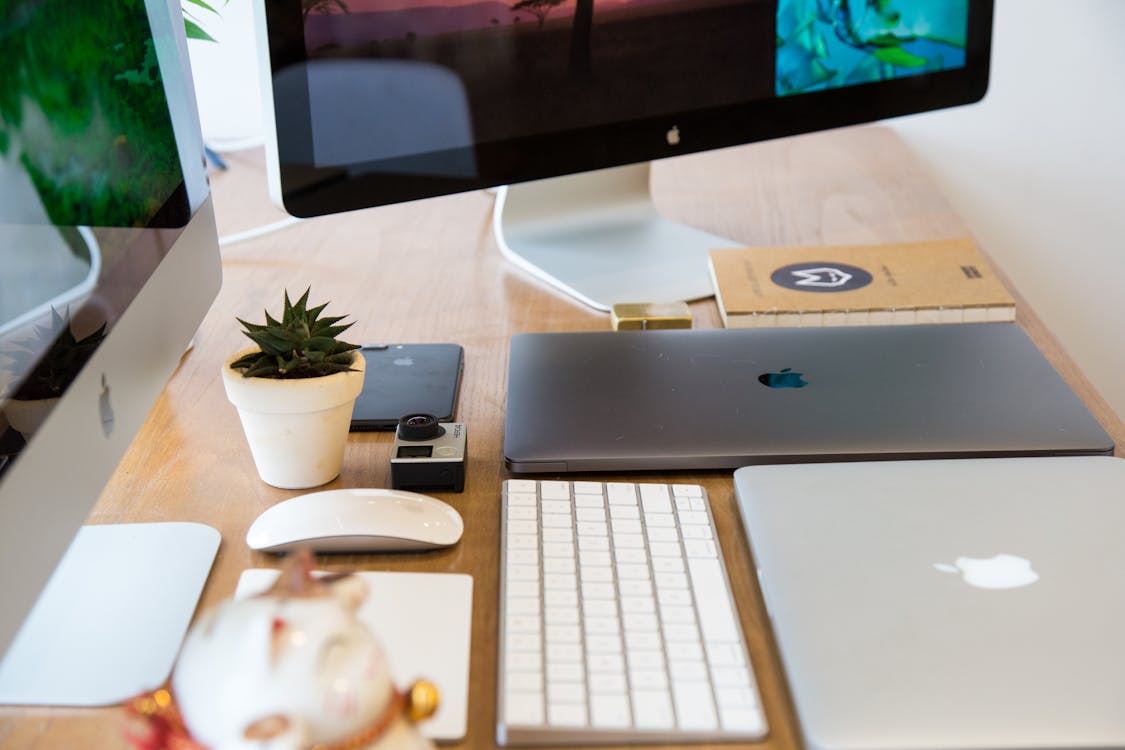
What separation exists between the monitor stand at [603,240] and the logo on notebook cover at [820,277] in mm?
70

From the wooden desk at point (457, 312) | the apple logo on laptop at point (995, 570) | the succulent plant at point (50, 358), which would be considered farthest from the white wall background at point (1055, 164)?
the succulent plant at point (50, 358)

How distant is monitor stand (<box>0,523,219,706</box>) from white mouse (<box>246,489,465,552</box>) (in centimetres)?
4

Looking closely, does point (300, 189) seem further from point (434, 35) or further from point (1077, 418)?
point (1077, 418)

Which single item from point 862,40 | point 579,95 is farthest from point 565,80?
point 862,40

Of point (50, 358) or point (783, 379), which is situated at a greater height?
Result: point (50, 358)

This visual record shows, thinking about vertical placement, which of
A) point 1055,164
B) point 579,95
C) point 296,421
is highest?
point 579,95

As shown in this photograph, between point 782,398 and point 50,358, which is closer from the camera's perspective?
point 50,358

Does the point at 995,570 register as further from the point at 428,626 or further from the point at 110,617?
the point at 110,617

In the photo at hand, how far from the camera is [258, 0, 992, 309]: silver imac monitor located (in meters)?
0.76

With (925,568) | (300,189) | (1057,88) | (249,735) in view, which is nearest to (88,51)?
(300,189)

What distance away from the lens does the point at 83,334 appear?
21.5 inches

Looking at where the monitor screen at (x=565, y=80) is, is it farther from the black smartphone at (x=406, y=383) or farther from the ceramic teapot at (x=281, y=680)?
the ceramic teapot at (x=281, y=680)

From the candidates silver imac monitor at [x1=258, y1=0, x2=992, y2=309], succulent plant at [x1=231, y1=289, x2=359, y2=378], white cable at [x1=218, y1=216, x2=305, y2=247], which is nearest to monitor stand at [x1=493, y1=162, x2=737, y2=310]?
silver imac monitor at [x1=258, y1=0, x2=992, y2=309]

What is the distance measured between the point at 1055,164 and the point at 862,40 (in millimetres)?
658
